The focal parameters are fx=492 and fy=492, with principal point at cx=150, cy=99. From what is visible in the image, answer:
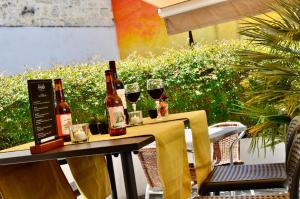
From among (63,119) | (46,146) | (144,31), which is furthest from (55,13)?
(46,146)

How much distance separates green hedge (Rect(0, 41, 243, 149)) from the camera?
18.0 ft

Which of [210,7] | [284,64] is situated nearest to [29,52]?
[210,7]

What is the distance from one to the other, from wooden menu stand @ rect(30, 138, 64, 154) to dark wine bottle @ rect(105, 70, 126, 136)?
0.74 feet

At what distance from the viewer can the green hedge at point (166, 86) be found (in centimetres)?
549

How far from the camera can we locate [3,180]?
2.12m

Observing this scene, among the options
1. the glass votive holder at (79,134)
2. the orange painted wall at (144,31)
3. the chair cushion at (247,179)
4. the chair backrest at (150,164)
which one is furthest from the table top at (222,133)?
the orange painted wall at (144,31)

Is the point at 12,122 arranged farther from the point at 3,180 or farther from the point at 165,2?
the point at 3,180

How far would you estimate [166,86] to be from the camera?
5703mm

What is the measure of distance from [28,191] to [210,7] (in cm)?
348

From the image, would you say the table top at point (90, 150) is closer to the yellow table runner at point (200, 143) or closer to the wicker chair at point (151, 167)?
the yellow table runner at point (200, 143)

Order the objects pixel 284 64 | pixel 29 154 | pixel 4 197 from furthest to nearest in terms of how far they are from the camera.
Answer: pixel 284 64, pixel 4 197, pixel 29 154

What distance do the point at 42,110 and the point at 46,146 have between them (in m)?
0.17

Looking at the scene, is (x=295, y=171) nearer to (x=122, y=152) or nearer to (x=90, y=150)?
(x=122, y=152)

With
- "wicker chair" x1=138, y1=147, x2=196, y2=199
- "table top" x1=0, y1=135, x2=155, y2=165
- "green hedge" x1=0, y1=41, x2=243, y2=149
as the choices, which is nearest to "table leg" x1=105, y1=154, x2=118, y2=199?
"table top" x1=0, y1=135, x2=155, y2=165
